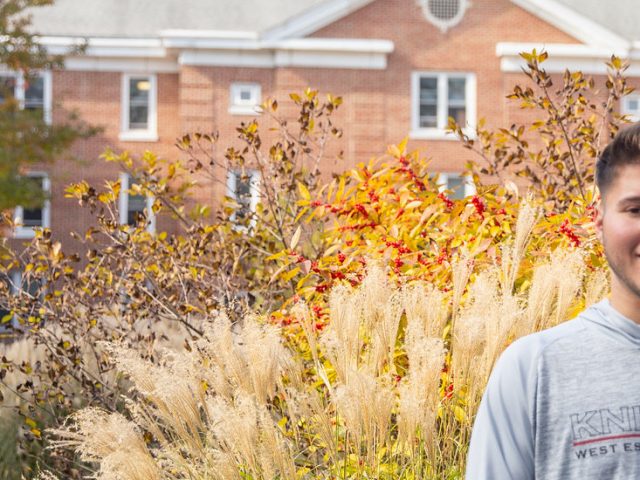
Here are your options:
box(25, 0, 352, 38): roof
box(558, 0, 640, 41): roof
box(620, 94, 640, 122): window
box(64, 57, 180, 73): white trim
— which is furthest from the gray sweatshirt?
box(558, 0, 640, 41): roof

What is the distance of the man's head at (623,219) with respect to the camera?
8.22 feet

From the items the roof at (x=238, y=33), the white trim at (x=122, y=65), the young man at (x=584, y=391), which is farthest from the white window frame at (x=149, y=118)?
the young man at (x=584, y=391)

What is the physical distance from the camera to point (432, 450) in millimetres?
3969

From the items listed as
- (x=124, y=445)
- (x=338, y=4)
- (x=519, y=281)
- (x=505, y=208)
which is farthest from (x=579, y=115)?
(x=338, y=4)

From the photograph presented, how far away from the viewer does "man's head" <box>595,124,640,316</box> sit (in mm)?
2506

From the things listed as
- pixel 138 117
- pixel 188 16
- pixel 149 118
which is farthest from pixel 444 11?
pixel 138 117

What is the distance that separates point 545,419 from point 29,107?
93.4ft

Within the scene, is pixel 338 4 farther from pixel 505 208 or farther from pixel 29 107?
pixel 505 208

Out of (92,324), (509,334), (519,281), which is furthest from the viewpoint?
(92,324)

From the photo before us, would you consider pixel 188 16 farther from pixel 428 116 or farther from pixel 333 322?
pixel 333 322

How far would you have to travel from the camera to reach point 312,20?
28.0m

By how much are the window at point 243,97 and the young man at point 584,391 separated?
26221 millimetres

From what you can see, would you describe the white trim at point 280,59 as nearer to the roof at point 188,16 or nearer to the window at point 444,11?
the roof at point 188,16

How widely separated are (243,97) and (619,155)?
86.9 feet
